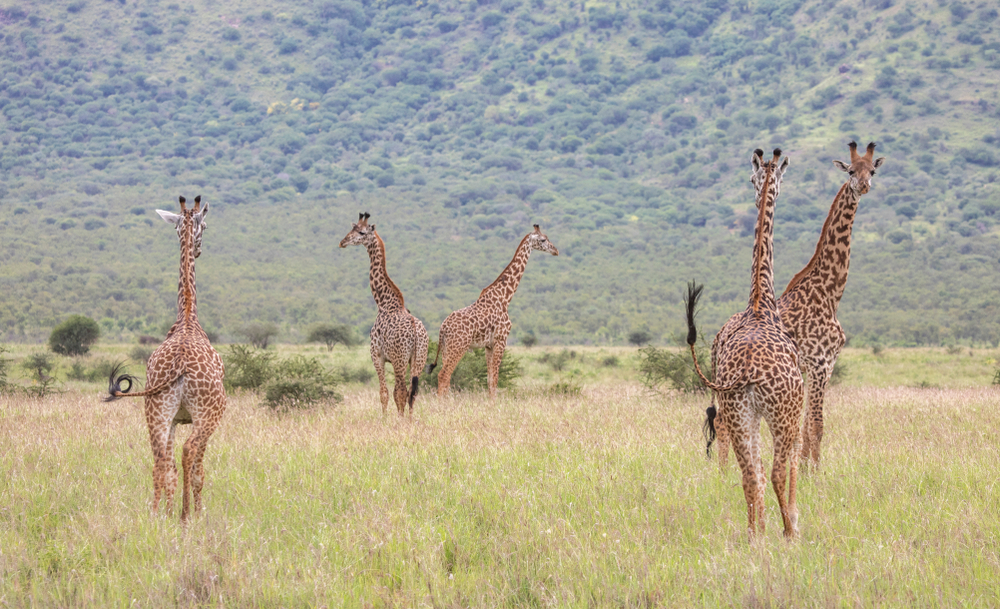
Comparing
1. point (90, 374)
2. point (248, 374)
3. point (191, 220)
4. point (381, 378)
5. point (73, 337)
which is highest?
point (191, 220)

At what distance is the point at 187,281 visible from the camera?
23.6 ft

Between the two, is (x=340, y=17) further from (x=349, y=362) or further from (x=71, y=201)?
(x=349, y=362)

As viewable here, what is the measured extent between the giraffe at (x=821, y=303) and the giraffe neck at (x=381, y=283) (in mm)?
5986

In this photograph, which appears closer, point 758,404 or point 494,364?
point 758,404

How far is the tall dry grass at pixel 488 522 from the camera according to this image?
5215 millimetres

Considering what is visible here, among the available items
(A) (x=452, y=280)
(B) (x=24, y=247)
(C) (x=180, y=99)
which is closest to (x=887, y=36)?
(A) (x=452, y=280)

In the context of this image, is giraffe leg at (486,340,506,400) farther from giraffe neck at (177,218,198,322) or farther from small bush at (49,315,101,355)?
small bush at (49,315,101,355)

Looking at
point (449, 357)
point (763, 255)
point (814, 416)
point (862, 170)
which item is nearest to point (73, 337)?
point (449, 357)

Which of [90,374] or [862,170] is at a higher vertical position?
[862,170]

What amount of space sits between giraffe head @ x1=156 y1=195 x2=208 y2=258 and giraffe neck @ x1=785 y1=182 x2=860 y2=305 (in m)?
5.52

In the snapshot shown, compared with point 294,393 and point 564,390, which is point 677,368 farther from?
point 294,393

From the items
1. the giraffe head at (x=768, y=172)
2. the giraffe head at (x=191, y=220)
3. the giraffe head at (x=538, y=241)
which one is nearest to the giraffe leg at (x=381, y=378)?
the giraffe head at (x=538, y=241)

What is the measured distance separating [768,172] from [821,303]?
1.73 metres

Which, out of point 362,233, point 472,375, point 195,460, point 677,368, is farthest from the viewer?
point 472,375
